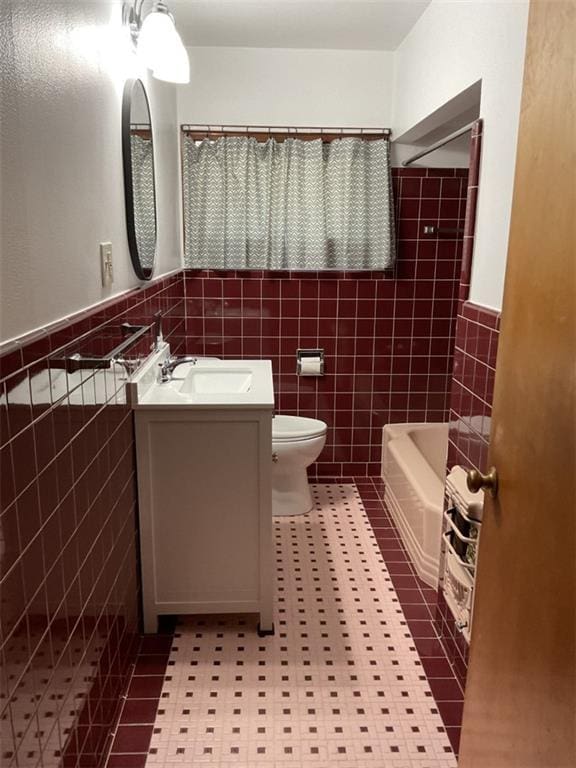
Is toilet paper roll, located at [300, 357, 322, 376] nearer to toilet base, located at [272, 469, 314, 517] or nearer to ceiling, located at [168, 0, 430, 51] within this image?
toilet base, located at [272, 469, 314, 517]

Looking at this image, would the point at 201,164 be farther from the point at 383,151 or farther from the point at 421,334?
the point at 421,334

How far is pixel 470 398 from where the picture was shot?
194 cm

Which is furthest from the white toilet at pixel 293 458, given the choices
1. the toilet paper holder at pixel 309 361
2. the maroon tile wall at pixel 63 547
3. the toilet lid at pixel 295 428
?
the maroon tile wall at pixel 63 547

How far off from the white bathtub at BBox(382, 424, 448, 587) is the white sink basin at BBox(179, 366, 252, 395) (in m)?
0.92

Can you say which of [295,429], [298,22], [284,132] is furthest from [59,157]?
[284,132]

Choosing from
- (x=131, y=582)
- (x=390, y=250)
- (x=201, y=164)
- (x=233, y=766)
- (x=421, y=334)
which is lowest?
(x=233, y=766)

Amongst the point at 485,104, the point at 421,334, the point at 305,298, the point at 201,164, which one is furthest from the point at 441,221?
the point at 485,104

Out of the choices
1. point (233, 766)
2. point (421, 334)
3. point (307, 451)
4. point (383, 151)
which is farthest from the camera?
point (421, 334)

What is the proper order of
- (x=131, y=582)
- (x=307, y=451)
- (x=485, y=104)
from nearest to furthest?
(x=485, y=104)
(x=131, y=582)
(x=307, y=451)

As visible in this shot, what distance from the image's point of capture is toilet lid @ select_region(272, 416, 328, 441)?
10.1 feet

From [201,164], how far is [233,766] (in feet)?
9.15

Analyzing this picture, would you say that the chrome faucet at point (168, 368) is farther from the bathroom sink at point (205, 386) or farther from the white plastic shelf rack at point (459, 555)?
the white plastic shelf rack at point (459, 555)

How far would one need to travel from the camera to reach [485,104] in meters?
1.86

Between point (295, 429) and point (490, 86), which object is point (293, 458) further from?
point (490, 86)
